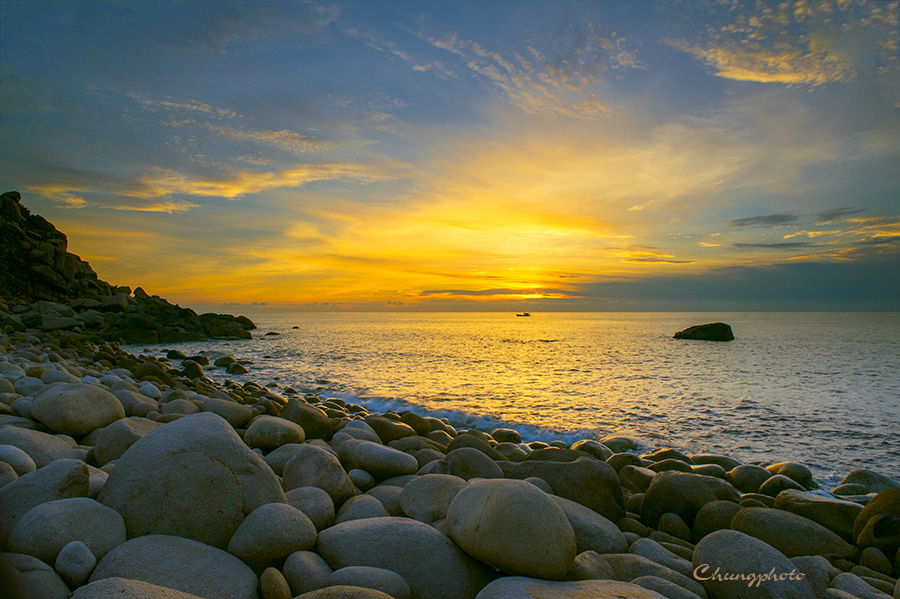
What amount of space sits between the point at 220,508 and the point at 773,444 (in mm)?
13015

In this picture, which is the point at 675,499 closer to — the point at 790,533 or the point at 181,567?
the point at 790,533

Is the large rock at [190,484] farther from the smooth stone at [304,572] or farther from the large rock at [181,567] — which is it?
the smooth stone at [304,572]

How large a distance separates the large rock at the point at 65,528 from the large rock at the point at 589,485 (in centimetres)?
450

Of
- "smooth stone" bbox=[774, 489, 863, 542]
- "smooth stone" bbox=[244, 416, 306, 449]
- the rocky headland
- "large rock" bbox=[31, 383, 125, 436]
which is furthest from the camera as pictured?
"smooth stone" bbox=[244, 416, 306, 449]

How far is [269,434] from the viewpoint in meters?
6.24

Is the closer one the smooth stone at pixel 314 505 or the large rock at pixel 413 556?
the large rock at pixel 413 556

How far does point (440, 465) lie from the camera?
570cm

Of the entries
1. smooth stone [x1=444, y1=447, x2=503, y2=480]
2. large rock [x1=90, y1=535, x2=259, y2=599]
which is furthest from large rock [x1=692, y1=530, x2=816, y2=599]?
large rock [x1=90, y1=535, x2=259, y2=599]

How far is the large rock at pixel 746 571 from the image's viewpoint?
353 cm

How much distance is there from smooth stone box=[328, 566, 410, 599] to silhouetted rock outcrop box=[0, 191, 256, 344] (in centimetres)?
3685

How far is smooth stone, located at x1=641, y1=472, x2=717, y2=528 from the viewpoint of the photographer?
545 centimetres

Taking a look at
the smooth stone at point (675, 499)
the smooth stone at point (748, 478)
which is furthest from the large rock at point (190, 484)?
Answer: the smooth stone at point (748, 478)

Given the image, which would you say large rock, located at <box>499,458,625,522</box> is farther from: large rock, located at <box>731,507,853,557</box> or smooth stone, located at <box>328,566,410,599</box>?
smooth stone, located at <box>328,566,410,599</box>

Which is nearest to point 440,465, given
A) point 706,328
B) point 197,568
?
point 197,568
